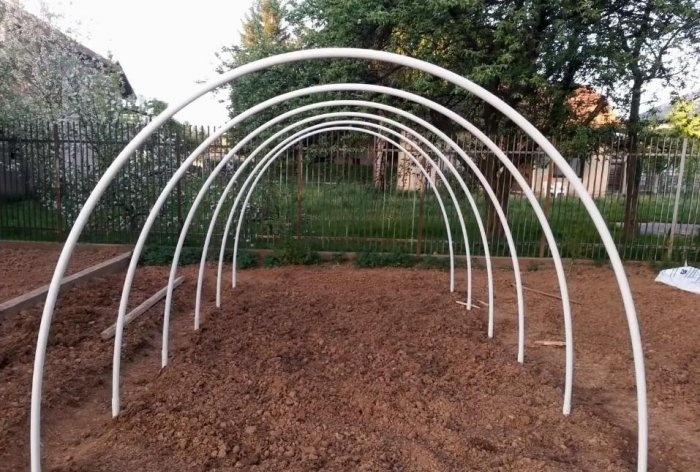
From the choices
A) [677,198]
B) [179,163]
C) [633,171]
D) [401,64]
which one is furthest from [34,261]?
[677,198]

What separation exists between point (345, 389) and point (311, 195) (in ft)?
18.6

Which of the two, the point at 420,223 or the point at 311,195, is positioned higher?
the point at 311,195

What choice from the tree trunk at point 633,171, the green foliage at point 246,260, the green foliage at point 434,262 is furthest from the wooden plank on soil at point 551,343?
the green foliage at point 246,260

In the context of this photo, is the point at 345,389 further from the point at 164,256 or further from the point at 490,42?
the point at 490,42

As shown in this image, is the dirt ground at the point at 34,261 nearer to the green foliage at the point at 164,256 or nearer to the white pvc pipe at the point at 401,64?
the green foliage at the point at 164,256

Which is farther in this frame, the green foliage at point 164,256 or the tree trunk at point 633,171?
the tree trunk at point 633,171

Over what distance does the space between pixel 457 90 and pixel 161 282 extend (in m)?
6.20

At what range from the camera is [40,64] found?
11766 mm

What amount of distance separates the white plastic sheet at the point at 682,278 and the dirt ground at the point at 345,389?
1297 millimetres

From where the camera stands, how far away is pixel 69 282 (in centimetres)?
641

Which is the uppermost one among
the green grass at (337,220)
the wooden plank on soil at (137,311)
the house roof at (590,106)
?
the house roof at (590,106)

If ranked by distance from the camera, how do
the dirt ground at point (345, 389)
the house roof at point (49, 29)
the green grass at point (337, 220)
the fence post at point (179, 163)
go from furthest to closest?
the house roof at point (49, 29), the green grass at point (337, 220), the fence post at point (179, 163), the dirt ground at point (345, 389)

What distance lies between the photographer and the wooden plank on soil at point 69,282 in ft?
17.5

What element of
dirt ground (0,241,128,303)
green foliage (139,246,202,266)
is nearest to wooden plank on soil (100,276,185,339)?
dirt ground (0,241,128,303)
